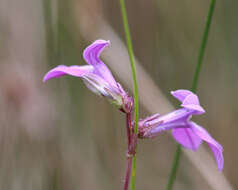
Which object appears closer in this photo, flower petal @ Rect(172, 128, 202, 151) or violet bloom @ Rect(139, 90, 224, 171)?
violet bloom @ Rect(139, 90, 224, 171)

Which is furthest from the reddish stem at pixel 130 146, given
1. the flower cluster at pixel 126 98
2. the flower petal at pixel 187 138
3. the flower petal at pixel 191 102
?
the flower petal at pixel 187 138

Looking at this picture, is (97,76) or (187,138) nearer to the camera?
(97,76)

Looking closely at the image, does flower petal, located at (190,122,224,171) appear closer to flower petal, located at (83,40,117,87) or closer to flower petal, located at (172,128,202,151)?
flower petal, located at (172,128,202,151)

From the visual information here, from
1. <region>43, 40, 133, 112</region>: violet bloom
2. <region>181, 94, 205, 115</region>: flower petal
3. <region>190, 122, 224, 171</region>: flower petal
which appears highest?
<region>43, 40, 133, 112</region>: violet bloom

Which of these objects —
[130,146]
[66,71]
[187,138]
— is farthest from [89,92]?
[130,146]

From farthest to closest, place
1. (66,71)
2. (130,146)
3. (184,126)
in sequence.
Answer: (184,126), (66,71), (130,146)

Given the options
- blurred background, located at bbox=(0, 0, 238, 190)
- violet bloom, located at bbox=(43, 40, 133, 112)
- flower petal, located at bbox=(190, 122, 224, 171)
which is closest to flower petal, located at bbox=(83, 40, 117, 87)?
violet bloom, located at bbox=(43, 40, 133, 112)

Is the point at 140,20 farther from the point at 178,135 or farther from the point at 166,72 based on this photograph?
the point at 178,135

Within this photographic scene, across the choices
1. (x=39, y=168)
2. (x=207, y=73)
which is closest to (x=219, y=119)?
(x=207, y=73)

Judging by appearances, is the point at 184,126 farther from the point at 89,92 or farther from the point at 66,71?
the point at 89,92
